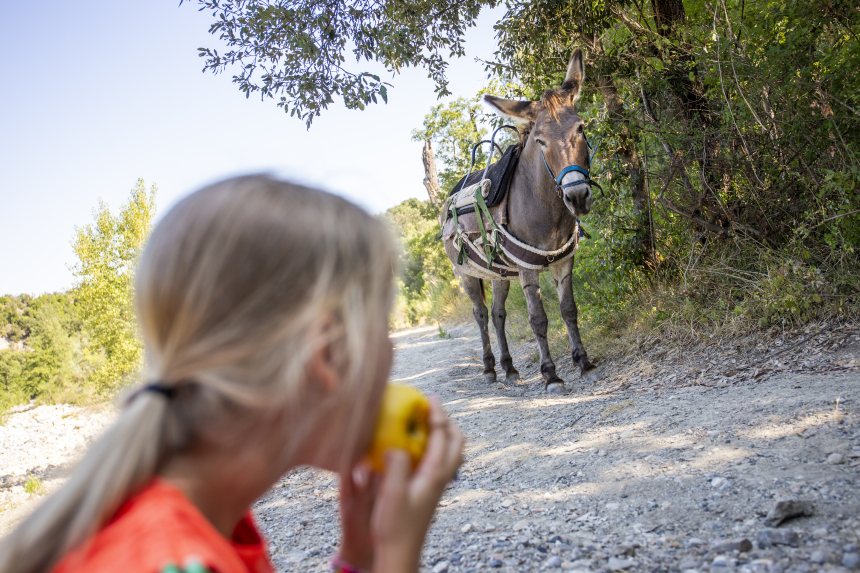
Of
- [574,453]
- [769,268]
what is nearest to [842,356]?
[769,268]

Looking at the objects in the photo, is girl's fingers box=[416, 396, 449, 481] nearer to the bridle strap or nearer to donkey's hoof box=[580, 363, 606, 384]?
the bridle strap

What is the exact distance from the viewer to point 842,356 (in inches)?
155

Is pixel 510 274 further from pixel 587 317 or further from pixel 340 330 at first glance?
pixel 340 330

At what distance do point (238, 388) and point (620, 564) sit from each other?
160 centimetres

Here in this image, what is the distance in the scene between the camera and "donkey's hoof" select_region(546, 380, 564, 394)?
563 centimetres

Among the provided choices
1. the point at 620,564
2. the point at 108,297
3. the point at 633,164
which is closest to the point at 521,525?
the point at 620,564

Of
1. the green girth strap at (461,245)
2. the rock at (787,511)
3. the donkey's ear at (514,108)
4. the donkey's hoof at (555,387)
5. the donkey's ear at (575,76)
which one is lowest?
the donkey's hoof at (555,387)

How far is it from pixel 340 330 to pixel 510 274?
5.96 meters

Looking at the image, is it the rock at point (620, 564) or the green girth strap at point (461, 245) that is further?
the green girth strap at point (461, 245)

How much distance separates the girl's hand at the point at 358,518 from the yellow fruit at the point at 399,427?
5.8 inches

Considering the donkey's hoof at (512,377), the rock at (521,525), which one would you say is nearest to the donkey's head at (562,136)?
the donkey's hoof at (512,377)

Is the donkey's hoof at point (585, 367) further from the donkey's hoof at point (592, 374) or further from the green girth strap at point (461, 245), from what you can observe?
the green girth strap at point (461, 245)

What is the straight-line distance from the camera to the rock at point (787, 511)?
2033 mm

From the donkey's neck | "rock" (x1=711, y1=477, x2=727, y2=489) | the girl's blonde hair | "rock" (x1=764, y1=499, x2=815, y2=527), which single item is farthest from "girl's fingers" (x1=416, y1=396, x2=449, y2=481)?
the donkey's neck
